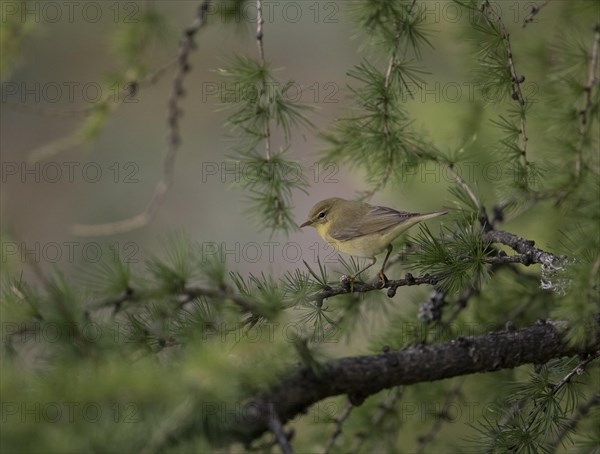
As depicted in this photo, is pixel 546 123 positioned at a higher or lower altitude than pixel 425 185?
higher

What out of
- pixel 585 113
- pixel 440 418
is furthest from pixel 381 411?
pixel 585 113

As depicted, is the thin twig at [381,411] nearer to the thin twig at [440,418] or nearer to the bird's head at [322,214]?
the thin twig at [440,418]

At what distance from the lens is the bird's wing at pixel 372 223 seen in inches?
120

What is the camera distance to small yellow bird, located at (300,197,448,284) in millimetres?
3004

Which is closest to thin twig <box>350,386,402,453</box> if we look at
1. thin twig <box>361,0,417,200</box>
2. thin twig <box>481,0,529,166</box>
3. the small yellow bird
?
the small yellow bird

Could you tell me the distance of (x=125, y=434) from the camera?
1275mm

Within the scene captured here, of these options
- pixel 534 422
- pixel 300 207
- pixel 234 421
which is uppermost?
pixel 234 421

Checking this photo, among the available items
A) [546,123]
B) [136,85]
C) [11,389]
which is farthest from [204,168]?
[11,389]

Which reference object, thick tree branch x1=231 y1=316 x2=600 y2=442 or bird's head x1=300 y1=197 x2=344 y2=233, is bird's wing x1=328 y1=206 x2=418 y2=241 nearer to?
bird's head x1=300 y1=197 x2=344 y2=233

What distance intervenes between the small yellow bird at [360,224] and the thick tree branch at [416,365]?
683mm

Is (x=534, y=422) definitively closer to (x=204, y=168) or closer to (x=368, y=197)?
(x=368, y=197)

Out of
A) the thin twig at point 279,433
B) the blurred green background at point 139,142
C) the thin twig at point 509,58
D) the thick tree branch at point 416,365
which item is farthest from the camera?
the blurred green background at point 139,142

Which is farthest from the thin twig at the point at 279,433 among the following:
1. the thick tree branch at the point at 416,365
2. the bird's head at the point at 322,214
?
the bird's head at the point at 322,214

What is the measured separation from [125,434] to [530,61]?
259cm
